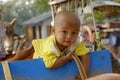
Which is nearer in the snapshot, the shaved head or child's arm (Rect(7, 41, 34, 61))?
the shaved head

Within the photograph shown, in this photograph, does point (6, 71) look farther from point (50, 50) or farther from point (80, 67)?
point (80, 67)

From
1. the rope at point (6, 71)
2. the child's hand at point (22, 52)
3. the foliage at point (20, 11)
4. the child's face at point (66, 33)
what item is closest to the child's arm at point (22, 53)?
the child's hand at point (22, 52)

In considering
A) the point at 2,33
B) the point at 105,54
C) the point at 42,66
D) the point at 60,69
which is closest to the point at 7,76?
the point at 42,66

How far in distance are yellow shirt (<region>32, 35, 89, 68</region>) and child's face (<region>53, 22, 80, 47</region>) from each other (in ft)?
0.24

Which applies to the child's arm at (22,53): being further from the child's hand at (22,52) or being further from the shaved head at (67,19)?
the shaved head at (67,19)

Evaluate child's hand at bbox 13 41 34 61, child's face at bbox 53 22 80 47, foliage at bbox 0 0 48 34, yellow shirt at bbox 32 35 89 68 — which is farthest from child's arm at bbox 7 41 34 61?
foliage at bbox 0 0 48 34

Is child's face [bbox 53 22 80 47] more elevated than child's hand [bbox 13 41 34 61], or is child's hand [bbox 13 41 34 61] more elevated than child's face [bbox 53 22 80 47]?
child's face [bbox 53 22 80 47]

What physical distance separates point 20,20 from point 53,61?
1999 inches

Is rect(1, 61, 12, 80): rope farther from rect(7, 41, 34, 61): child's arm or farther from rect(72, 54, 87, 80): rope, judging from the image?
rect(7, 41, 34, 61): child's arm

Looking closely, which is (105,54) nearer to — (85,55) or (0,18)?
(85,55)

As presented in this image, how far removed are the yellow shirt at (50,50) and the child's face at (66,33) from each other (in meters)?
0.07

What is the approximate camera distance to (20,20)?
5275 cm

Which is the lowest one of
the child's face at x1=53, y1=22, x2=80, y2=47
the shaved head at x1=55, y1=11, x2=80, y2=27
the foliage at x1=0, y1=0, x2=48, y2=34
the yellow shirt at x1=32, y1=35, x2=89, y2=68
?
the foliage at x1=0, y1=0, x2=48, y2=34

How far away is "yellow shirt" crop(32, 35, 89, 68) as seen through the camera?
8.05 ft
